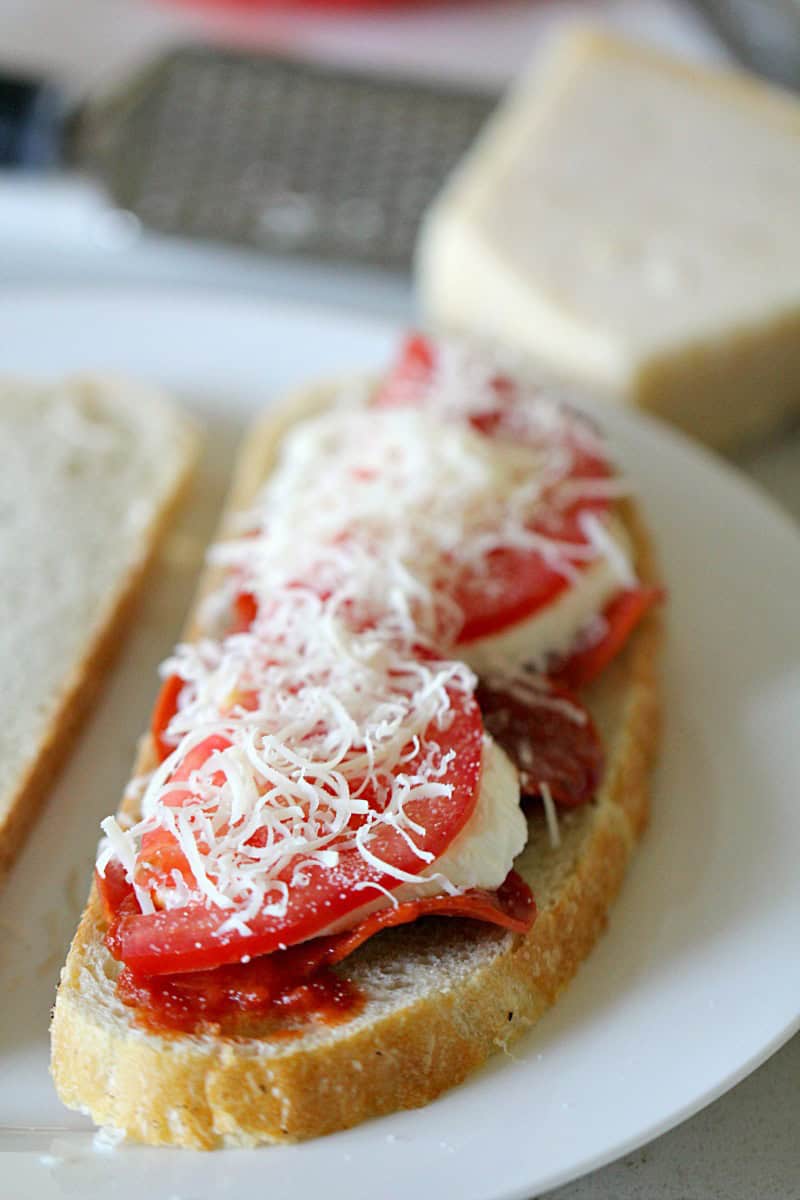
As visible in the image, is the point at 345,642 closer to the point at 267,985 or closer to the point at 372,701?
the point at 372,701

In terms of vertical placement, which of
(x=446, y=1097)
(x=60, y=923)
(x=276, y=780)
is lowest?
(x=60, y=923)

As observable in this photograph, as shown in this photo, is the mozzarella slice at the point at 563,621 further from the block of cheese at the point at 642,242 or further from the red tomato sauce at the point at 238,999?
the block of cheese at the point at 642,242

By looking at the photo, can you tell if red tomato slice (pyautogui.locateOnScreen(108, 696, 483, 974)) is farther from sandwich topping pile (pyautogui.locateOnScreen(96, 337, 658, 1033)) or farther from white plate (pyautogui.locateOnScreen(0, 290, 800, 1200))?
white plate (pyautogui.locateOnScreen(0, 290, 800, 1200))

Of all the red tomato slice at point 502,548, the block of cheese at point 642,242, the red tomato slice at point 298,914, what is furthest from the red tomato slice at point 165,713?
the block of cheese at point 642,242

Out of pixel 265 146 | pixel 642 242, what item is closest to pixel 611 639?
pixel 642 242

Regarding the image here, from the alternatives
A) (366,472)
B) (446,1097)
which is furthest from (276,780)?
(366,472)

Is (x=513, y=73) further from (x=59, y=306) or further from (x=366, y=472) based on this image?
(x=366, y=472)

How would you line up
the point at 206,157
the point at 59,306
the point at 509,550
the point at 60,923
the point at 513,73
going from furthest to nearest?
the point at 513,73 → the point at 206,157 → the point at 59,306 → the point at 509,550 → the point at 60,923
